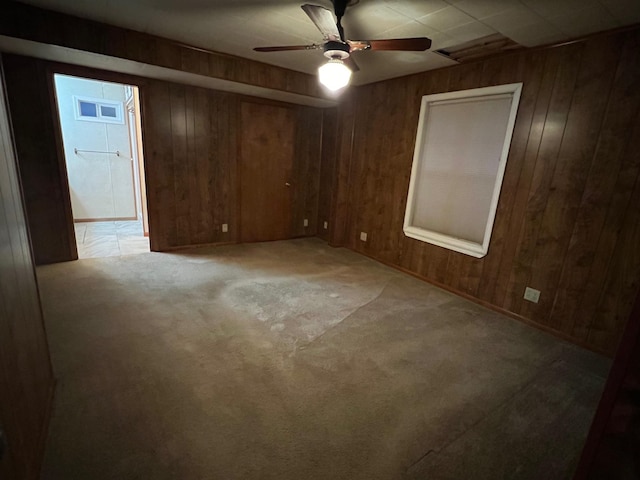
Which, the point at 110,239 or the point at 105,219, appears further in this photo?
the point at 105,219

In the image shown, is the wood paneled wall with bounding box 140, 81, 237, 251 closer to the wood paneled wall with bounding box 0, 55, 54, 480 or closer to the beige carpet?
the beige carpet

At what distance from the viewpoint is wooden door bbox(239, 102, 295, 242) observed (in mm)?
4410

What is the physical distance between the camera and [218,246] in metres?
4.46

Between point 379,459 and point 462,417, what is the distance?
1.87 ft

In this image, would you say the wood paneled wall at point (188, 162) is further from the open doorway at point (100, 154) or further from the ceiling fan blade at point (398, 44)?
the ceiling fan blade at point (398, 44)

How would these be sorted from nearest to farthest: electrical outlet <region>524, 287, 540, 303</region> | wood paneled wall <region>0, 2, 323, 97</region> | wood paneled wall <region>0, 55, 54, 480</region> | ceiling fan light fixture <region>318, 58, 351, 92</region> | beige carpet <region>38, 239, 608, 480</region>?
wood paneled wall <region>0, 55, 54, 480</region>
beige carpet <region>38, 239, 608, 480</region>
ceiling fan light fixture <region>318, 58, 351, 92</region>
wood paneled wall <region>0, 2, 323, 97</region>
electrical outlet <region>524, 287, 540, 303</region>

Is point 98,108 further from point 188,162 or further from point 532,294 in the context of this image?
point 532,294

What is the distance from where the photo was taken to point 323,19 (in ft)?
6.32

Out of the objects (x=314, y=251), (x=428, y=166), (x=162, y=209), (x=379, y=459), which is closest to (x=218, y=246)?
(x=162, y=209)

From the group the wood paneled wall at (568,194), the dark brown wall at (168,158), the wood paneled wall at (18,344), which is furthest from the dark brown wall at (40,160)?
the wood paneled wall at (568,194)

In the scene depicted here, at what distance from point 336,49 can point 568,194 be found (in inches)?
84.8

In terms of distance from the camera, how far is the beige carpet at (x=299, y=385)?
1.36 m

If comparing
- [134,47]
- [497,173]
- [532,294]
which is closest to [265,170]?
[134,47]

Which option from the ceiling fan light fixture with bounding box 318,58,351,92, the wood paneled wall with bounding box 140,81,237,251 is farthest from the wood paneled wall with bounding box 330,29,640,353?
the wood paneled wall with bounding box 140,81,237,251
